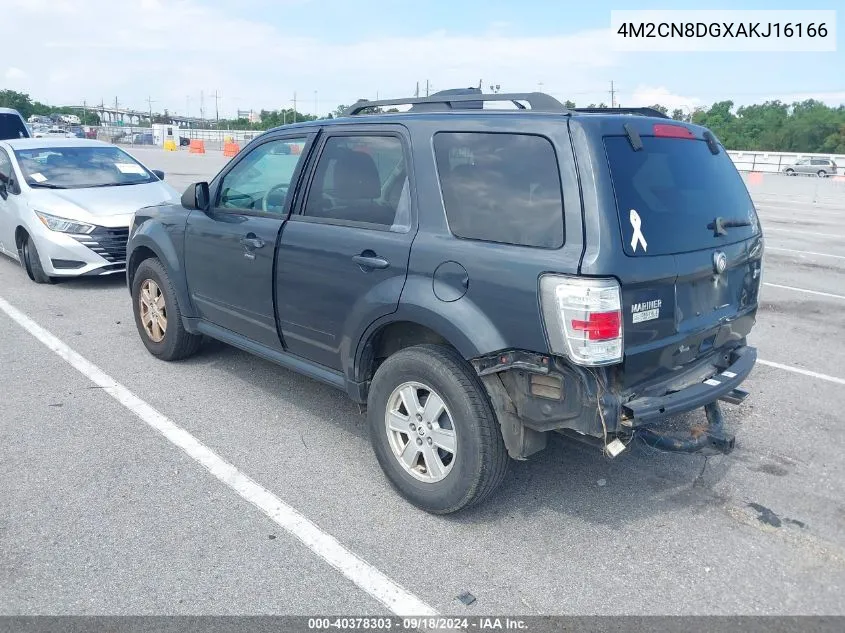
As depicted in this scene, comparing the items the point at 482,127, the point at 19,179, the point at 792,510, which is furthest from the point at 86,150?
the point at 792,510

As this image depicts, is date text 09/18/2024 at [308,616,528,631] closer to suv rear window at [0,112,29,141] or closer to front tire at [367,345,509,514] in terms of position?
front tire at [367,345,509,514]

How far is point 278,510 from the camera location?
143 inches

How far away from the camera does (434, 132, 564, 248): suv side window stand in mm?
3148

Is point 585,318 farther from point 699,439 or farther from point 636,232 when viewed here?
point 699,439

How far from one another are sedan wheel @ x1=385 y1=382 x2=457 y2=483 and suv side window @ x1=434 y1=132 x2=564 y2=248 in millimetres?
835

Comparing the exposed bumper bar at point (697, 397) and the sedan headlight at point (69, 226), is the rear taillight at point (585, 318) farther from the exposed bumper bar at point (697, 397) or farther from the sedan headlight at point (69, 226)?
the sedan headlight at point (69, 226)

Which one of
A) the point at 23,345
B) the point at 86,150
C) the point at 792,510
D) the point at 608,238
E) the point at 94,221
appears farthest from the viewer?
the point at 86,150

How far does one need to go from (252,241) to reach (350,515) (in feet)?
6.17

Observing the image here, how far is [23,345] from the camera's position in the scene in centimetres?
622

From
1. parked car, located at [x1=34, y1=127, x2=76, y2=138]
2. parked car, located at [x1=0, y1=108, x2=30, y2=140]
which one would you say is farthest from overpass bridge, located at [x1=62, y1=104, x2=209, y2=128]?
parked car, located at [x1=0, y1=108, x2=30, y2=140]

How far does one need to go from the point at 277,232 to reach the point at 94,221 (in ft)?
15.5

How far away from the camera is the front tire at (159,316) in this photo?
Answer: 216 inches

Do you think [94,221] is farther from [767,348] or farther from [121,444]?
[767,348]

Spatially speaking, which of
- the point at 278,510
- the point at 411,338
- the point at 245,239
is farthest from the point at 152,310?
the point at 411,338
